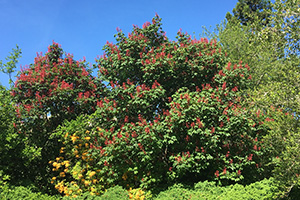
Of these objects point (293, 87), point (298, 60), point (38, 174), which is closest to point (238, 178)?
point (293, 87)

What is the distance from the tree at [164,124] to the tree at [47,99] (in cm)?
138

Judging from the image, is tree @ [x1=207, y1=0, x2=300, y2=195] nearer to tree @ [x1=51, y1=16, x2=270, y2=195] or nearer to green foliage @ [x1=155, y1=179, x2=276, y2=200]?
green foliage @ [x1=155, y1=179, x2=276, y2=200]

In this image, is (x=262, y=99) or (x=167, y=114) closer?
(x=262, y=99)

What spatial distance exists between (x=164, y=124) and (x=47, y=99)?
6008 millimetres

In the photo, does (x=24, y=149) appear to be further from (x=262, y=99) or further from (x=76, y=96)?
(x=262, y=99)

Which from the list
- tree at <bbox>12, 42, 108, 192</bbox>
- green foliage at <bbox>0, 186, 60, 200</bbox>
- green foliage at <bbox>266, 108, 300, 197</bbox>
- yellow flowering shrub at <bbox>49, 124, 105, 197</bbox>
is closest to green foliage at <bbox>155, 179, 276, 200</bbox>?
green foliage at <bbox>266, 108, 300, 197</bbox>

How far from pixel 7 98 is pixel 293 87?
36.5 feet

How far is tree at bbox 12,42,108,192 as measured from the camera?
12.2 meters

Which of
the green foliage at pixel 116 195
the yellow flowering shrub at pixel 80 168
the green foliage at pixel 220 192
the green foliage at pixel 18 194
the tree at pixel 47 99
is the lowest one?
the green foliage at pixel 220 192

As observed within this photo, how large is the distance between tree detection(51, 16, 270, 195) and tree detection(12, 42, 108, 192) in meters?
1.38

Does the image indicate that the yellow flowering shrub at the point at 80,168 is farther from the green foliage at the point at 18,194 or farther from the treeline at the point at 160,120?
the green foliage at the point at 18,194

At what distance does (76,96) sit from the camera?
511 inches

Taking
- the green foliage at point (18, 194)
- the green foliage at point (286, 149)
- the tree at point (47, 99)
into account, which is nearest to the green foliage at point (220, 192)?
the green foliage at point (286, 149)

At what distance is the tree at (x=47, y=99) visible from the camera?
1225cm
